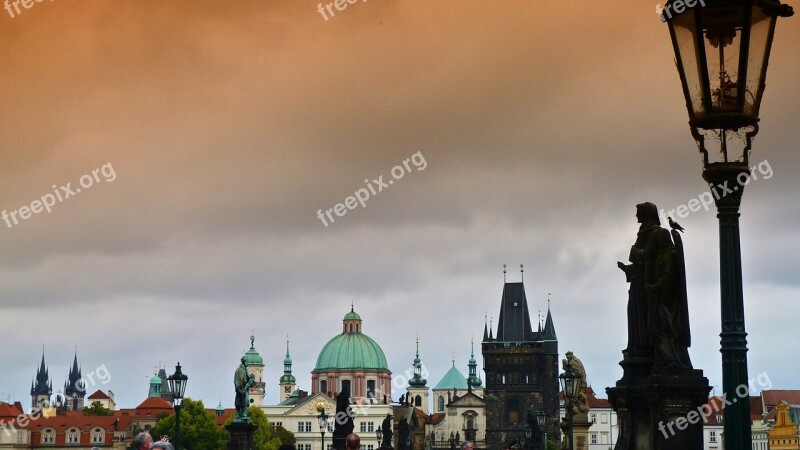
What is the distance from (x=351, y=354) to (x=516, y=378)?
157ft

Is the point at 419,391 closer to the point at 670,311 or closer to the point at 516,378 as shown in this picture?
the point at 516,378

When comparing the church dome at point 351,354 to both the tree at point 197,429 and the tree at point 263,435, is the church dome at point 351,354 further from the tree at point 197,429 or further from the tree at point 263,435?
the tree at point 197,429

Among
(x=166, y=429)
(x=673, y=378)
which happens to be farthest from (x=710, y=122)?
(x=166, y=429)

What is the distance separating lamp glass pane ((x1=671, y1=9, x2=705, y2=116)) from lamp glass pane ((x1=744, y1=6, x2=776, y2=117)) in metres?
0.26

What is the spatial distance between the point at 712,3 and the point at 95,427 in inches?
6318

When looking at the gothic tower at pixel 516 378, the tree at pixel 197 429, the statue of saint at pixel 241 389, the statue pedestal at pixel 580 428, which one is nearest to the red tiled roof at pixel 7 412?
the tree at pixel 197 429

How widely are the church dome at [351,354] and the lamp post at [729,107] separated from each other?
176 meters

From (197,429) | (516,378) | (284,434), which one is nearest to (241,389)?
(197,429)

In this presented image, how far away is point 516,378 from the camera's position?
14075 centimetres

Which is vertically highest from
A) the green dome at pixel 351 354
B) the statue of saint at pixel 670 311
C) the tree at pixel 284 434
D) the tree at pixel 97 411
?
the green dome at pixel 351 354

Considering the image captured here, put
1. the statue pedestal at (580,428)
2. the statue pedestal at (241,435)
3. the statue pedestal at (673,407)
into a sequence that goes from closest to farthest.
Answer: the statue pedestal at (673,407) < the statue pedestal at (241,435) < the statue pedestal at (580,428)

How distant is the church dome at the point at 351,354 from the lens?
183 meters

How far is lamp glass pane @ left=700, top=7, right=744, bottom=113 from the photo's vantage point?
719cm

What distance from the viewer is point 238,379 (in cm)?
3647
